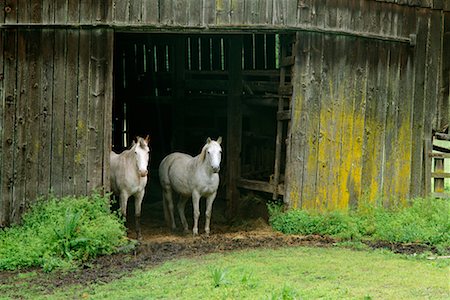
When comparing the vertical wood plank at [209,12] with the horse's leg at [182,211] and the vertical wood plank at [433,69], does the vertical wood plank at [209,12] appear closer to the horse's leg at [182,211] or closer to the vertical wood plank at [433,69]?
the horse's leg at [182,211]

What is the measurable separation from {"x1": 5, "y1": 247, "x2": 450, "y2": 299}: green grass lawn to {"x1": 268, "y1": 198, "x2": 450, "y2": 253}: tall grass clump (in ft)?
4.24

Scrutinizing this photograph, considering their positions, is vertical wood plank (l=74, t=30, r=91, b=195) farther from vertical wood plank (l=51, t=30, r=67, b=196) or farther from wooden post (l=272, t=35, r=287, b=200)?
wooden post (l=272, t=35, r=287, b=200)

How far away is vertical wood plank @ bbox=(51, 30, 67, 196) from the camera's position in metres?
13.0

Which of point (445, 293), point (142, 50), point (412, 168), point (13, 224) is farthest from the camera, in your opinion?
point (142, 50)

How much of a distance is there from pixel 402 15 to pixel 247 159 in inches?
185

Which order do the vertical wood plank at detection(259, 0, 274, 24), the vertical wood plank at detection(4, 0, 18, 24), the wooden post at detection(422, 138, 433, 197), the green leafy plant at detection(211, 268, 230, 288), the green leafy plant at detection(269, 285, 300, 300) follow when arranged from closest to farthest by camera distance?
1. the green leafy plant at detection(269, 285, 300, 300)
2. the green leafy plant at detection(211, 268, 230, 288)
3. the vertical wood plank at detection(4, 0, 18, 24)
4. the vertical wood plank at detection(259, 0, 274, 24)
5. the wooden post at detection(422, 138, 433, 197)

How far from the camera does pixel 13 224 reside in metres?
13.0

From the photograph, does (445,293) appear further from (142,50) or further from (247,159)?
(142,50)

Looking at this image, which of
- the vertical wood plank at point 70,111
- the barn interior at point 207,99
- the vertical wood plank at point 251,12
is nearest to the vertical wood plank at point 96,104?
the vertical wood plank at point 70,111

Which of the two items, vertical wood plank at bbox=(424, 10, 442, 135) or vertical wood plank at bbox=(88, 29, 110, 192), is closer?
vertical wood plank at bbox=(88, 29, 110, 192)

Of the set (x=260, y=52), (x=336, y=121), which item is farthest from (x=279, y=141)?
(x=260, y=52)

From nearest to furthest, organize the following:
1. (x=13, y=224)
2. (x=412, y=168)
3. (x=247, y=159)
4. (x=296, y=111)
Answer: (x=13, y=224) < (x=296, y=111) < (x=412, y=168) < (x=247, y=159)

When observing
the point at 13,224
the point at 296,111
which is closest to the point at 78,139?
the point at 13,224

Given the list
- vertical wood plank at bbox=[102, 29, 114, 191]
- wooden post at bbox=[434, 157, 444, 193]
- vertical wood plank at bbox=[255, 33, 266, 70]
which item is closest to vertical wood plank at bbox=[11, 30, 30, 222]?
vertical wood plank at bbox=[102, 29, 114, 191]
